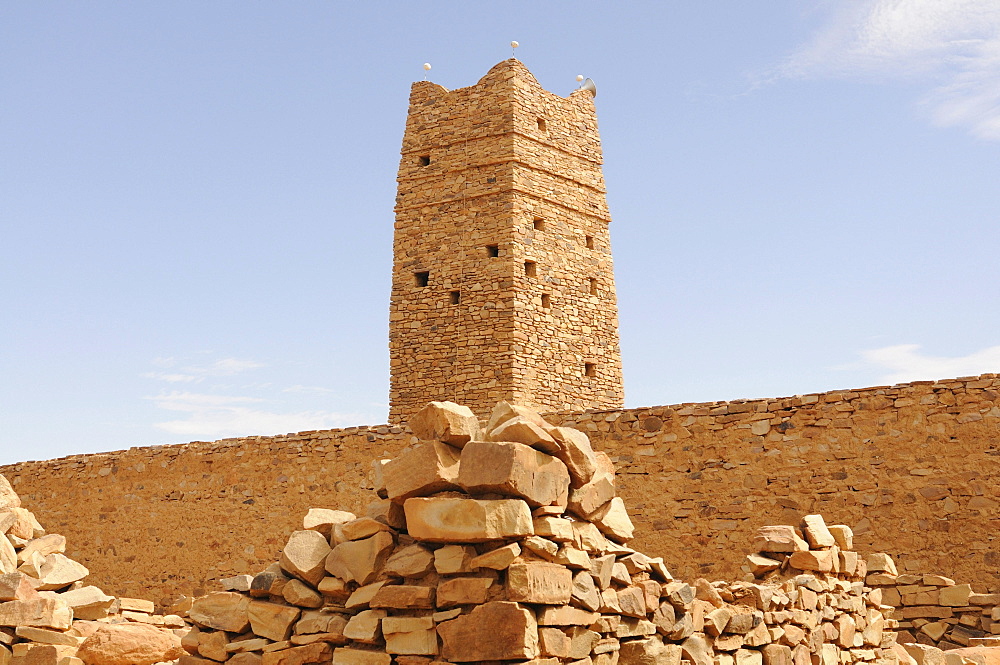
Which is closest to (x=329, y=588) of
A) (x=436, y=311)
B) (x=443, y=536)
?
(x=443, y=536)

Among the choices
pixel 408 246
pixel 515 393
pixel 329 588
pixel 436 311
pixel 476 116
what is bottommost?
pixel 329 588

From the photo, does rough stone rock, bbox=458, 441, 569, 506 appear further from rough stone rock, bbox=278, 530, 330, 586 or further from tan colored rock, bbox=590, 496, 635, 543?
rough stone rock, bbox=278, 530, 330, 586

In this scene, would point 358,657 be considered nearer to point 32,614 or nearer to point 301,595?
point 301,595

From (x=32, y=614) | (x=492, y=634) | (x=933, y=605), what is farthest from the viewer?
(x=933, y=605)

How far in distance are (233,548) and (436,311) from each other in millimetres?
6850

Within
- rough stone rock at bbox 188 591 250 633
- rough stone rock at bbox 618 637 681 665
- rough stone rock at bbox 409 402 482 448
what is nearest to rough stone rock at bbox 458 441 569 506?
rough stone rock at bbox 409 402 482 448

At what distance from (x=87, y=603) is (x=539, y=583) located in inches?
165

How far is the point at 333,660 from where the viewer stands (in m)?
5.20

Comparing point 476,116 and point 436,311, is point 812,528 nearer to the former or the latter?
point 436,311

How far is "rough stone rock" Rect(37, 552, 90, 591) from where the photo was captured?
7438mm

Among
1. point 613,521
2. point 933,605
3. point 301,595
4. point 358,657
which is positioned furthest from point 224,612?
point 933,605

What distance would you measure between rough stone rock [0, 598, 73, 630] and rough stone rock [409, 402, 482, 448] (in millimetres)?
3379

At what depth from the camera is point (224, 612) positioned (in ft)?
18.5

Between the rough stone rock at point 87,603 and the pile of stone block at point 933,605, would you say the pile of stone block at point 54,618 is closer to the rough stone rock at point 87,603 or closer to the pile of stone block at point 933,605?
the rough stone rock at point 87,603
